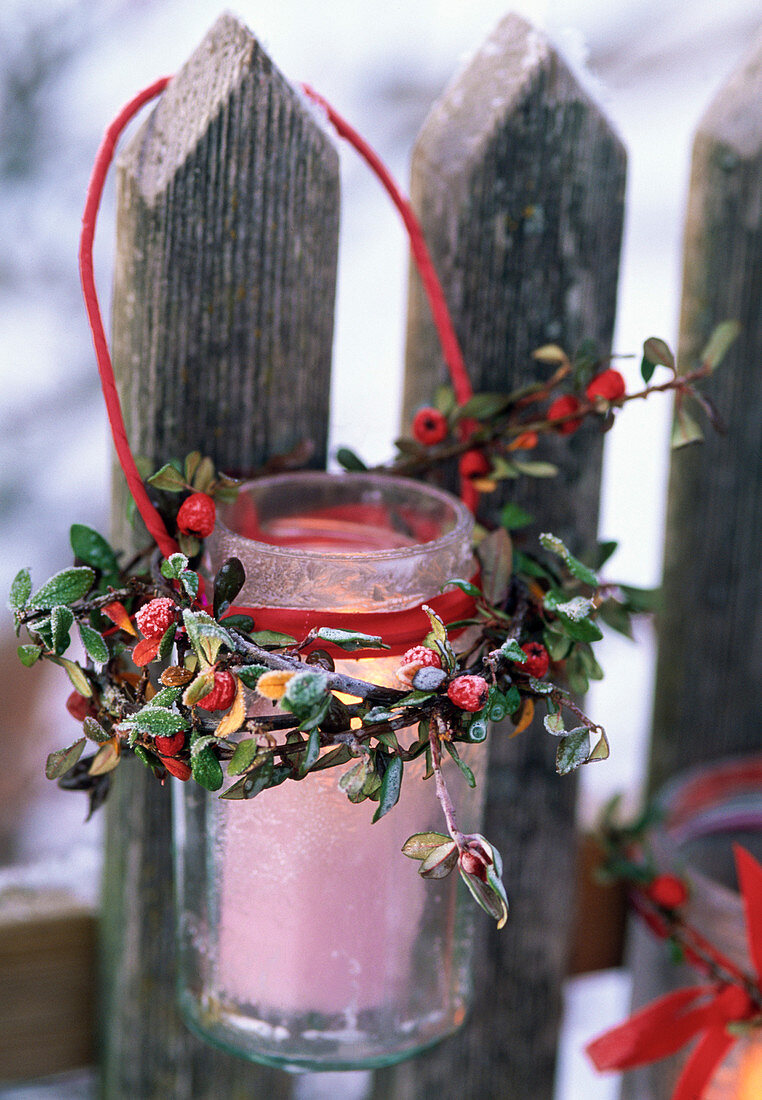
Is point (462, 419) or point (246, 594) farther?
point (462, 419)

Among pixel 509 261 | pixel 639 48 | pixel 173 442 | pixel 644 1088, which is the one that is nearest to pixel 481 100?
pixel 509 261

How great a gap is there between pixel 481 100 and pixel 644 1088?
97 centimetres

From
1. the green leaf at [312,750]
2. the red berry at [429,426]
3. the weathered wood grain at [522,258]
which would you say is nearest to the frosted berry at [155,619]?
the green leaf at [312,750]

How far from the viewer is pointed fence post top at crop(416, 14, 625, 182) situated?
0.87 meters

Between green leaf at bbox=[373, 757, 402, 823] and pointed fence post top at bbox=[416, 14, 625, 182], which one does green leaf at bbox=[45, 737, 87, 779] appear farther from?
pointed fence post top at bbox=[416, 14, 625, 182]

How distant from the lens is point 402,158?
169 centimetres

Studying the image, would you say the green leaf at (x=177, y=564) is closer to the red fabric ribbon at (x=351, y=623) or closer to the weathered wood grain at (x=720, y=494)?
the red fabric ribbon at (x=351, y=623)

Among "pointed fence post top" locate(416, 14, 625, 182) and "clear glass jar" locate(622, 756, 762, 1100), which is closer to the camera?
"pointed fence post top" locate(416, 14, 625, 182)

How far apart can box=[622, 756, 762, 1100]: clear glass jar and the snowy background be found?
0.18 metres

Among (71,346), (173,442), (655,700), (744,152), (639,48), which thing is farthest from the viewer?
(639,48)

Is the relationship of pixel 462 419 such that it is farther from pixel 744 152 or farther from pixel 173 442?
pixel 744 152

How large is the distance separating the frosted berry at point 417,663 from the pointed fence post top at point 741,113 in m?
0.69

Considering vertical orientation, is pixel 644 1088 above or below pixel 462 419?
below

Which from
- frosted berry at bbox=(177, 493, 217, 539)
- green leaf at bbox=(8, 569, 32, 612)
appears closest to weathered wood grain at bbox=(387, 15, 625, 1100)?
frosted berry at bbox=(177, 493, 217, 539)
